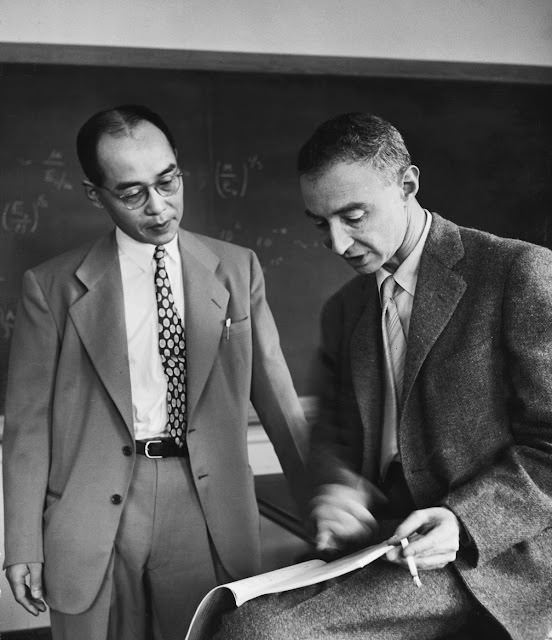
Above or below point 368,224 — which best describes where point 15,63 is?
above

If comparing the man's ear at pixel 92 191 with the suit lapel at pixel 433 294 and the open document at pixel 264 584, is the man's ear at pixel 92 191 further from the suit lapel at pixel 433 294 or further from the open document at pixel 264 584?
the open document at pixel 264 584

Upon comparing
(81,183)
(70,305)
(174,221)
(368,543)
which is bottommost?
(368,543)

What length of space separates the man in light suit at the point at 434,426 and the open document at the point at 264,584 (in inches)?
1.2

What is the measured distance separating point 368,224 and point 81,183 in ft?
2.42

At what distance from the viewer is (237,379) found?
5.16 feet

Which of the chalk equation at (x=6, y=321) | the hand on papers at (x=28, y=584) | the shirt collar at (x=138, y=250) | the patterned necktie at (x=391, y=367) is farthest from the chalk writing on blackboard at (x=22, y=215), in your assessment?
the patterned necktie at (x=391, y=367)

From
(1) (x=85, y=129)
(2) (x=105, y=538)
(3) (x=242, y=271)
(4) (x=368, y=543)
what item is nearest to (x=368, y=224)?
(3) (x=242, y=271)

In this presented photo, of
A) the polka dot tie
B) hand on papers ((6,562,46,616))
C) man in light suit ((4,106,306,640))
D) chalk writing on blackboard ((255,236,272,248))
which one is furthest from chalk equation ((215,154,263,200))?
hand on papers ((6,562,46,616))

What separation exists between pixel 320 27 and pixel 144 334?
79 cm

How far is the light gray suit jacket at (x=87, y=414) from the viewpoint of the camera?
1469mm

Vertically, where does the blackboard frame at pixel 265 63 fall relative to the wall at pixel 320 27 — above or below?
below

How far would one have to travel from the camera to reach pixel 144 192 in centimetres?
149

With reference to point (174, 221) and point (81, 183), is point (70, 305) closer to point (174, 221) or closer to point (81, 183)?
point (174, 221)

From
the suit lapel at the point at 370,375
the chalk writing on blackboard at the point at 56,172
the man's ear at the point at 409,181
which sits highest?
the chalk writing on blackboard at the point at 56,172
